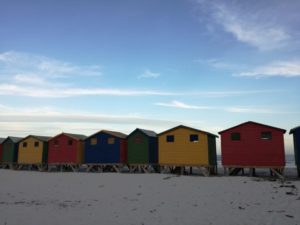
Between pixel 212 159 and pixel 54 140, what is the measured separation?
2106 cm

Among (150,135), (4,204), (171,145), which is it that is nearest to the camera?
(4,204)

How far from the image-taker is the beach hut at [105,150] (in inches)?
1421

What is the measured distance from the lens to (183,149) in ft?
104

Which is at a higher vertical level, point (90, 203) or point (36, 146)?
point (36, 146)

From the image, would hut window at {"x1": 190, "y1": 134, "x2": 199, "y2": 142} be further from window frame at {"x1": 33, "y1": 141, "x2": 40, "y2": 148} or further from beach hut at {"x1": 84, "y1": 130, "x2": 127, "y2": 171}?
window frame at {"x1": 33, "y1": 141, "x2": 40, "y2": 148}

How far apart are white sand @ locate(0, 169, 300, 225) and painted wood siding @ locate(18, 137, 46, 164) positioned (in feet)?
75.1

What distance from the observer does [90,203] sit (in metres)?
15.2

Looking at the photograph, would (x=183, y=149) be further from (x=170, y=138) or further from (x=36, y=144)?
(x=36, y=144)

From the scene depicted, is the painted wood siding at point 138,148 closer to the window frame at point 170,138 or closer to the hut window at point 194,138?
the window frame at point 170,138

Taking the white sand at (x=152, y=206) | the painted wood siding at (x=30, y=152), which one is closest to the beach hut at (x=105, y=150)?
the painted wood siding at (x=30, y=152)

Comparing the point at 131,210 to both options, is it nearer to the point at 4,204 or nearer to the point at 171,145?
the point at 4,204

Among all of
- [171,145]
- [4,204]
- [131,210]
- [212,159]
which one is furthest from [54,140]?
[131,210]

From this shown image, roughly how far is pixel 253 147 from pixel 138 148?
12.7 m

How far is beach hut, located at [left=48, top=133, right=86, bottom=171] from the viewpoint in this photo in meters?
39.4
